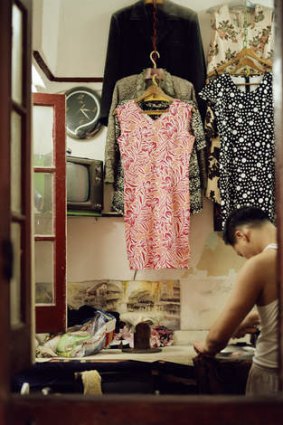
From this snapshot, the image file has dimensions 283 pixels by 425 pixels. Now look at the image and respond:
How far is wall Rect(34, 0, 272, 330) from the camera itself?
16.0 ft

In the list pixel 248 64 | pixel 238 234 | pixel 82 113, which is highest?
pixel 248 64

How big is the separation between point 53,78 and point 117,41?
0.58m

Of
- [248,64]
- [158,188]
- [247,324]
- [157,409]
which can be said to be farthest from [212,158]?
[157,409]

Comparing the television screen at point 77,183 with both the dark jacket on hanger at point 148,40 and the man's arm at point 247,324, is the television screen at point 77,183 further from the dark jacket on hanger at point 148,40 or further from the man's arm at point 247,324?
the man's arm at point 247,324

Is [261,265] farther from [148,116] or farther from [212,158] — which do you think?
[148,116]

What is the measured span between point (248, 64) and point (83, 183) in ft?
4.83

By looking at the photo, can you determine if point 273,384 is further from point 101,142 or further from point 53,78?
point 53,78

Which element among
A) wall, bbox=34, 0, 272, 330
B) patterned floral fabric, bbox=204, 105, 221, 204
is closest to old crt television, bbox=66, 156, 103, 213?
wall, bbox=34, 0, 272, 330

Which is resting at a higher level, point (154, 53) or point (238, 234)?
point (154, 53)

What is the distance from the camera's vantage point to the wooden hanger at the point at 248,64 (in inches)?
182

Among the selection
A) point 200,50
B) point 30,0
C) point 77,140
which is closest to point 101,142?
point 77,140

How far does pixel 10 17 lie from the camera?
6.59ft

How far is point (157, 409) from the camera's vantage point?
1.90 m

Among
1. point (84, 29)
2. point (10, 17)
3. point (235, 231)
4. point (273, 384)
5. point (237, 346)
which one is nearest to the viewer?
point (10, 17)
